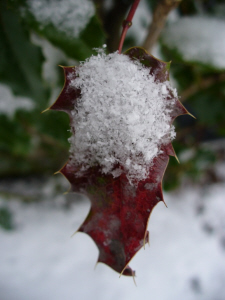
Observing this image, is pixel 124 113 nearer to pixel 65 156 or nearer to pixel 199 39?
pixel 199 39

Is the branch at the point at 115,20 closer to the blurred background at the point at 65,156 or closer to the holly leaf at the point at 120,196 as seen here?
the blurred background at the point at 65,156

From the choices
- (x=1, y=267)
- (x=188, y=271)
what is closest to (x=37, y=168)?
(x=1, y=267)

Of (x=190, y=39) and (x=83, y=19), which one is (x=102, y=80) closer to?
(x=83, y=19)

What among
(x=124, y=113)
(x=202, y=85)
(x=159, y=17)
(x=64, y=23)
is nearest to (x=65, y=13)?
(x=64, y=23)

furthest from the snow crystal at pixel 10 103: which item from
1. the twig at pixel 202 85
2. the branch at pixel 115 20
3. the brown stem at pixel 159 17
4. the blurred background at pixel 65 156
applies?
the twig at pixel 202 85

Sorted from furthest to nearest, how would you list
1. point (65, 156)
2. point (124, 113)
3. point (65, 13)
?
1. point (65, 156)
2. point (65, 13)
3. point (124, 113)

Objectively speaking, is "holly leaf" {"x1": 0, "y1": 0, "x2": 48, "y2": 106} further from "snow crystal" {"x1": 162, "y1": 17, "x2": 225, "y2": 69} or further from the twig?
the twig

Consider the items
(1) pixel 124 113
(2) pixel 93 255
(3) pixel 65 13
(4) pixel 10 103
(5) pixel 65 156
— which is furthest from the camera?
(5) pixel 65 156
